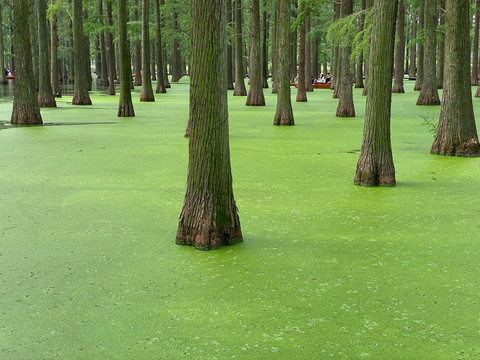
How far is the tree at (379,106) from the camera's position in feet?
27.4

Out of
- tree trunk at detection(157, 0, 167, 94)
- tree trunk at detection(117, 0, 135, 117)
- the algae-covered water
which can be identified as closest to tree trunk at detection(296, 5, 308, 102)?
tree trunk at detection(117, 0, 135, 117)

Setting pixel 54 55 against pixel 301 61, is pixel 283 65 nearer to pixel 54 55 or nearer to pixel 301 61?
pixel 301 61

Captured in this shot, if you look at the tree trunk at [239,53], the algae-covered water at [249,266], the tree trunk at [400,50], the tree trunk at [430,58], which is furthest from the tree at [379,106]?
the tree trunk at [400,50]

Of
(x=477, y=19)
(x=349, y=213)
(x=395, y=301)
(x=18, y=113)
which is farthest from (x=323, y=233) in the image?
(x=477, y=19)

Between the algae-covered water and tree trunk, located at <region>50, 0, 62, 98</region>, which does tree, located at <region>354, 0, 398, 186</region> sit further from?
tree trunk, located at <region>50, 0, 62, 98</region>

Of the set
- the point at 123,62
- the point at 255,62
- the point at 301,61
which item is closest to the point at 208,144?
the point at 123,62

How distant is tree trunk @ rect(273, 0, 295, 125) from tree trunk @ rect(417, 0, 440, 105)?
8.37 metres

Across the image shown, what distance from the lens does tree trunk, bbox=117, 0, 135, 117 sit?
57.2 ft

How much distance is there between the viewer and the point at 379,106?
8555 mm

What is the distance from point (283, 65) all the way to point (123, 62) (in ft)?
16.4

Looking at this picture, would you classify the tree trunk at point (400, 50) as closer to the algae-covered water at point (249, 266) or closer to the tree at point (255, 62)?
the tree at point (255, 62)

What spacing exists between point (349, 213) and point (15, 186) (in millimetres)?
4521

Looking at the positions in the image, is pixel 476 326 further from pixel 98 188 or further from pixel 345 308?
pixel 98 188

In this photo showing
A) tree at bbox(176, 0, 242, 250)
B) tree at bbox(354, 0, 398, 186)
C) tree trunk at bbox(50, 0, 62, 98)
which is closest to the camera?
tree at bbox(176, 0, 242, 250)
